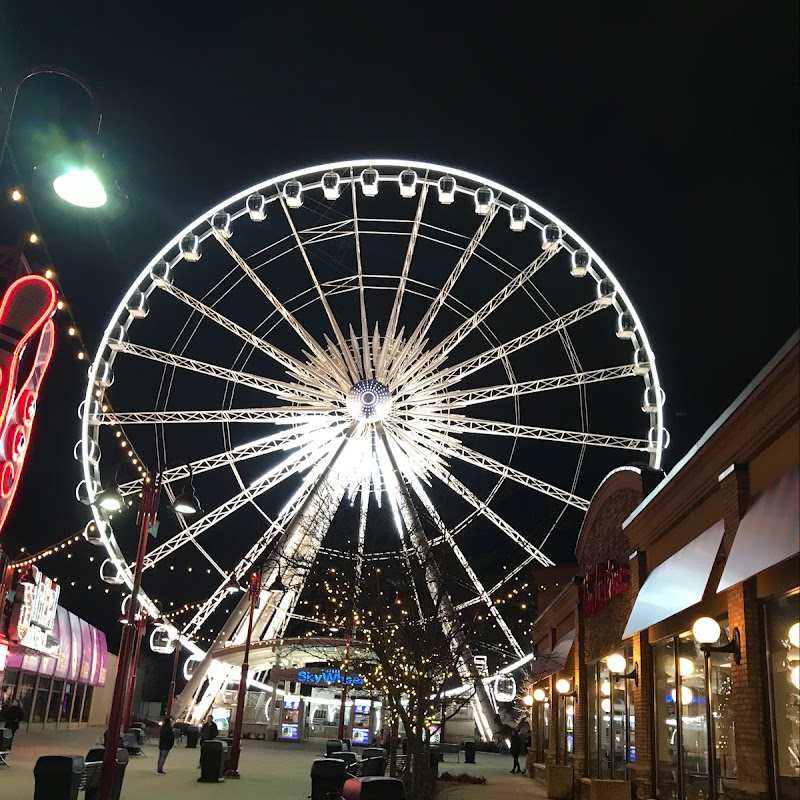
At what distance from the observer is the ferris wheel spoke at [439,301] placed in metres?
25.1

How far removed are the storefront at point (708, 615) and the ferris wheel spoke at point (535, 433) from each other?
7312 mm

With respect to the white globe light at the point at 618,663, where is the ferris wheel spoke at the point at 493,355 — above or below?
above

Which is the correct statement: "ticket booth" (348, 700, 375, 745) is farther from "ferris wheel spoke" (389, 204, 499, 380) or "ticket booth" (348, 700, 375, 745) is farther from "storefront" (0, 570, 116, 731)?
"ferris wheel spoke" (389, 204, 499, 380)

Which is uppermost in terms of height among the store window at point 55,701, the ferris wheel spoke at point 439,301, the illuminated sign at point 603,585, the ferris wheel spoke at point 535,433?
the ferris wheel spoke at point 439,301

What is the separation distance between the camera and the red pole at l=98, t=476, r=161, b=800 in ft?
42.5

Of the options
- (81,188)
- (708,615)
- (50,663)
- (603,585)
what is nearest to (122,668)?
(603,585)

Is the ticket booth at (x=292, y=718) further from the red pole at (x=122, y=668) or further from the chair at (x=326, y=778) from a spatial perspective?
the red pole at (x=122, y=668)

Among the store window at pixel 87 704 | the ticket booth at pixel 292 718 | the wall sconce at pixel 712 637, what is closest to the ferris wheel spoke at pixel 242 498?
the wall sconce at pixel 712 637

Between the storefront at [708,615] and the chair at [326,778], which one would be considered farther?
the chair at [326,778]

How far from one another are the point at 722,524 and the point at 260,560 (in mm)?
23654

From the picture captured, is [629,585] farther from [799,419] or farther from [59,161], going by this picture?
[59,161]

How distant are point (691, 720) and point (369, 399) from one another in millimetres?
14610

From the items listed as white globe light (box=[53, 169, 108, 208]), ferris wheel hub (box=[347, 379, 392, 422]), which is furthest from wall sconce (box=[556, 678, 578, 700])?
white globe light (box=[53, 169, 108, 208])

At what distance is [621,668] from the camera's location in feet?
Answer: 49.0
